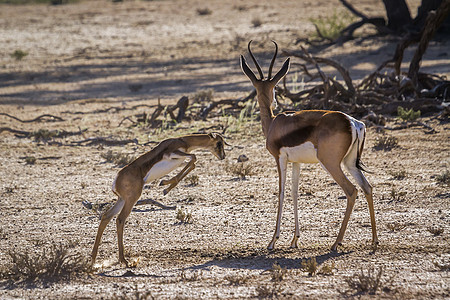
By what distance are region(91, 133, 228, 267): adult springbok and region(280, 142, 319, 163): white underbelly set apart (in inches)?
26.9

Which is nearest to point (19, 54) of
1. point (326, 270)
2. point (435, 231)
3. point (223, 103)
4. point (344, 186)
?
point (223, 103)

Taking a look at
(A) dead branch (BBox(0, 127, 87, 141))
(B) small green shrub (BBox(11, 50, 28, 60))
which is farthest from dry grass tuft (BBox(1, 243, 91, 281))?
(B) small green shrub (BBox(11, 50, 28, 60))

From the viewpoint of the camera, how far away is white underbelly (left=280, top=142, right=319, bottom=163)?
6.42 meters

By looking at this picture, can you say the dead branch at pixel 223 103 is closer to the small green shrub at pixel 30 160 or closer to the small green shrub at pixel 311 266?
the small green shrub at pixel 30 160

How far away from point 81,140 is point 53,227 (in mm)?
5283

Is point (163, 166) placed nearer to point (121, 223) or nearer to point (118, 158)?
point (121, 223)

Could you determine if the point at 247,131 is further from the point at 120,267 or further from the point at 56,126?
the point at 120,267

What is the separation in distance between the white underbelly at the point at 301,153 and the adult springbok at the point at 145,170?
68 cm

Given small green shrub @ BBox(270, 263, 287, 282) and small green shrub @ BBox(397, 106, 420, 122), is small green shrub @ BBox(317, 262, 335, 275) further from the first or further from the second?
small green shrub @ BBox(397, 106, 420, 122)

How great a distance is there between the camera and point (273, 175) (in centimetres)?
980

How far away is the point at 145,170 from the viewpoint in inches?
252

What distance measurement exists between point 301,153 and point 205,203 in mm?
2385

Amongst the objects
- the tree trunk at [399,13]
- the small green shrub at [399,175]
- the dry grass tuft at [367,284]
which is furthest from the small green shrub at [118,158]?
the tree trunk at [399,13]

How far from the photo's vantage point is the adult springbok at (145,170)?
20.7 ft
